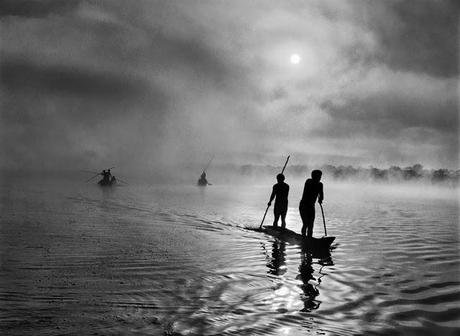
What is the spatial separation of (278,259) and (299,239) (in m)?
2.89

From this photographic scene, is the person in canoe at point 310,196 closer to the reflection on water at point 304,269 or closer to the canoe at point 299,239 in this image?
the canoe at point 299,239

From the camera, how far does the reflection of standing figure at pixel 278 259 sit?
9.49m

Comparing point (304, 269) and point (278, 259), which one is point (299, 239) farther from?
point (304, 269)

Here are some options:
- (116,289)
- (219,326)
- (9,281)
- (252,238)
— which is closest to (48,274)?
(9,281)

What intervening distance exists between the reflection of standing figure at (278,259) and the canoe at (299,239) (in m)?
0.44

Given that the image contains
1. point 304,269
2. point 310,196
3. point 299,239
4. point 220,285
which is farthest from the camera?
point 299,239

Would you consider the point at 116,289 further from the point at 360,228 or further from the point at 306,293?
the point at 360,228

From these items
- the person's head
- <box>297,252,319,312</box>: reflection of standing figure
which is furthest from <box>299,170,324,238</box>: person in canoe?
<box>297,252,319,312</box>: reflection of standing figure

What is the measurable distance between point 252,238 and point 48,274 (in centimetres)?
837

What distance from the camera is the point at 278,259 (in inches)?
434

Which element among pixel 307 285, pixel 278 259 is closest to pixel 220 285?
pixel 307 285

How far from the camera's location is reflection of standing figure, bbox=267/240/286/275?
9.49m

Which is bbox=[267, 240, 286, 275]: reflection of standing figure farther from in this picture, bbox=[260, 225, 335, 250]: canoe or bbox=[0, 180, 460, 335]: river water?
bbox=[260, 225, 335, 250]: canoe

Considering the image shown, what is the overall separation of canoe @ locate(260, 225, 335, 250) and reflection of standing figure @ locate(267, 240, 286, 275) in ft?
1.43
